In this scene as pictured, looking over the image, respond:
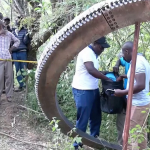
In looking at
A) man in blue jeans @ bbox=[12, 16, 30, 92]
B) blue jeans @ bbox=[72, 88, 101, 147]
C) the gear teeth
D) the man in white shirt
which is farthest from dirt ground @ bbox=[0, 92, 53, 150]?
the gear teeth

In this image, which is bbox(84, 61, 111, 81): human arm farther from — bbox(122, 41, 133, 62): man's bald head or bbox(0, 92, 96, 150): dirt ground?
bbox(0, 92, 96, 150): dirt ground

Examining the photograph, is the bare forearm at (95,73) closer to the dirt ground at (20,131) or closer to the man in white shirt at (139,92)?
the man in white shirt at (139,92)

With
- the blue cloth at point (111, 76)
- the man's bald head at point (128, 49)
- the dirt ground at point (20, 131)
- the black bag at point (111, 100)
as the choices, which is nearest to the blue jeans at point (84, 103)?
the black bag at point (111, 100)

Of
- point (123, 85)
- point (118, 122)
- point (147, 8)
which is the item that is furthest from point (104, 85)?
point (147, 8)

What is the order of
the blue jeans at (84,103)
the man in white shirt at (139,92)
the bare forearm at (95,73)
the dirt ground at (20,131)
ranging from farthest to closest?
1. the dirt ground at (20,131)
2. the blue jeans at (84,103)
3. the bare forearm at (95,73)
4. the man in white shirt at (139,92)

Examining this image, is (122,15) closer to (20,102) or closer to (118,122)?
(118,122)

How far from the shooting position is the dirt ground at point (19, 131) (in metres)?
4.79

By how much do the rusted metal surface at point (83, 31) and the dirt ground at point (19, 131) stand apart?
1609 mm

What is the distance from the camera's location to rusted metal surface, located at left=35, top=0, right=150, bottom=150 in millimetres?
2613

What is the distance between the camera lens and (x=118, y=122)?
4566 millimetres

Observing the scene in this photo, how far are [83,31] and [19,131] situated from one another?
305 cm

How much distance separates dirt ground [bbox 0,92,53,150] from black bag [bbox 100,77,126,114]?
3.53 ft

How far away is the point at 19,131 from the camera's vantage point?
532 centimetres

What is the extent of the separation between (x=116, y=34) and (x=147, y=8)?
317cm
